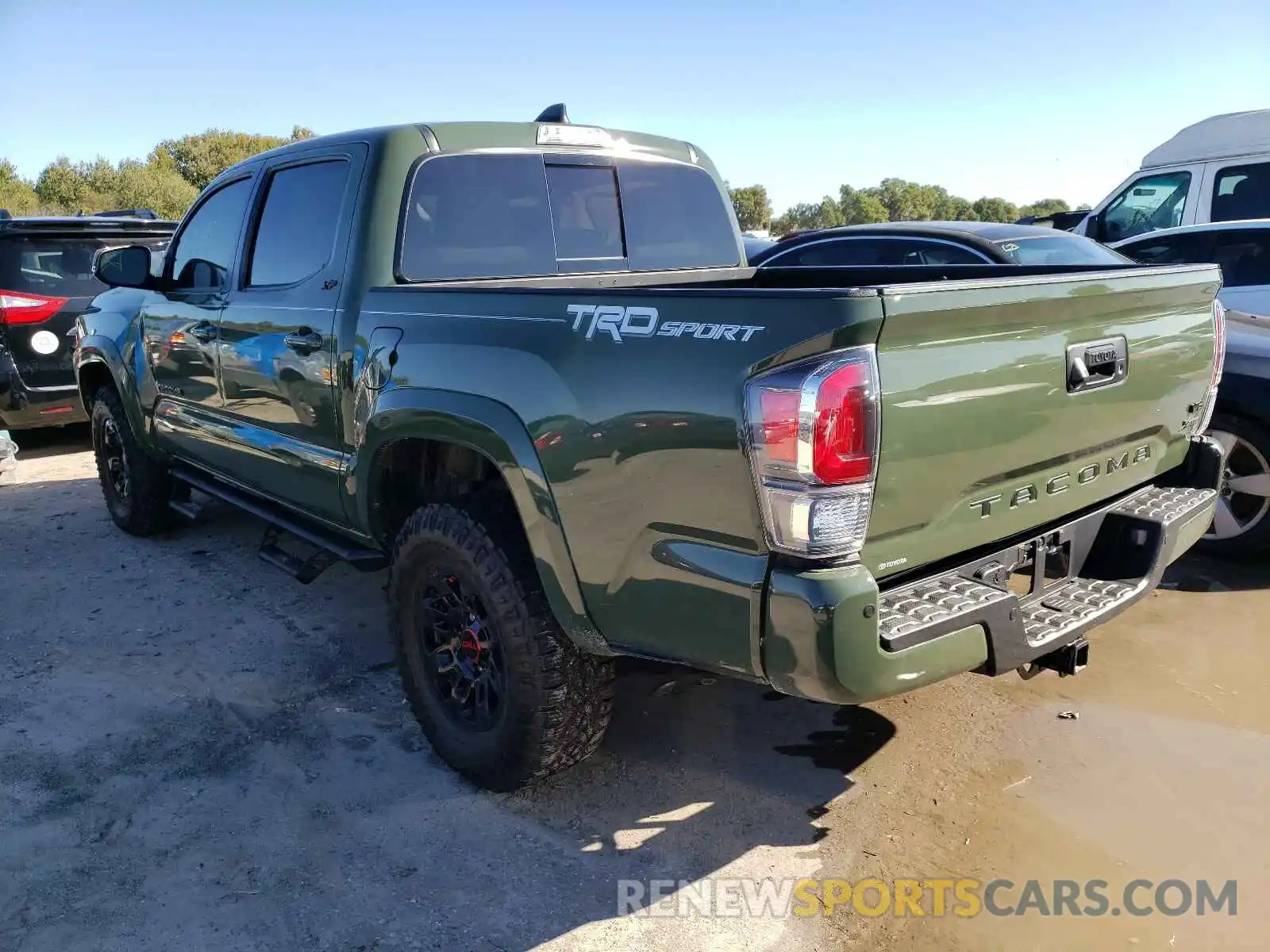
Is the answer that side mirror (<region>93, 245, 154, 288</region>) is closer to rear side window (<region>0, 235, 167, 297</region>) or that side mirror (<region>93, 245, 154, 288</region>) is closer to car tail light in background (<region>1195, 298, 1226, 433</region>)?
rear side window (<region>0, 235, 167, 297</region>)

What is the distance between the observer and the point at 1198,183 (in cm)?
866

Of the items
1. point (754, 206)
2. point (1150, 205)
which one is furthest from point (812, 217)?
point (1150, 205)

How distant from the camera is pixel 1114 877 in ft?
8.50

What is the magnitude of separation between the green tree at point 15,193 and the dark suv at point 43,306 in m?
30.8

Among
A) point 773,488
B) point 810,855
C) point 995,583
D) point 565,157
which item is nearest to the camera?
point 773,488

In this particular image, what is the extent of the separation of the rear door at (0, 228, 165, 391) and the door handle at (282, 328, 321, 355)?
4.95m

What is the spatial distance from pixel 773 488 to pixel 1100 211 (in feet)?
27.0

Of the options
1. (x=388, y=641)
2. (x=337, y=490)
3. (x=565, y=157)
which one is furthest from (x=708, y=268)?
(x=388, y=641)

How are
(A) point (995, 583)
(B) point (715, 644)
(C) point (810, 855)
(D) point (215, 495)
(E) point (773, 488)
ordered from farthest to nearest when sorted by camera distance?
(D) point (215, 495), (C) point (810, 855), (A) point (995, 583), (B) point (715, 644), (E) point (773, 488)

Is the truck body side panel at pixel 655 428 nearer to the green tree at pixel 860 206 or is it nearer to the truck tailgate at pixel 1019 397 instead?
the truck tailgate at pixel 1019 397

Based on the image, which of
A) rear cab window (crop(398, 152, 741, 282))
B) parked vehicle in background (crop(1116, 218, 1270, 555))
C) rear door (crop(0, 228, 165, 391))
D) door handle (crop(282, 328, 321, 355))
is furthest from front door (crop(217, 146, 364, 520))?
rear door (crop(0, 228, 165, 391))

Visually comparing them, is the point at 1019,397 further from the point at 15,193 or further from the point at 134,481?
the point at 15,193

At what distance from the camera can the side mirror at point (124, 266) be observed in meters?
4.46

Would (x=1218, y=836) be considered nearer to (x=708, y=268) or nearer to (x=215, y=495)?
(x=708, y=268)
